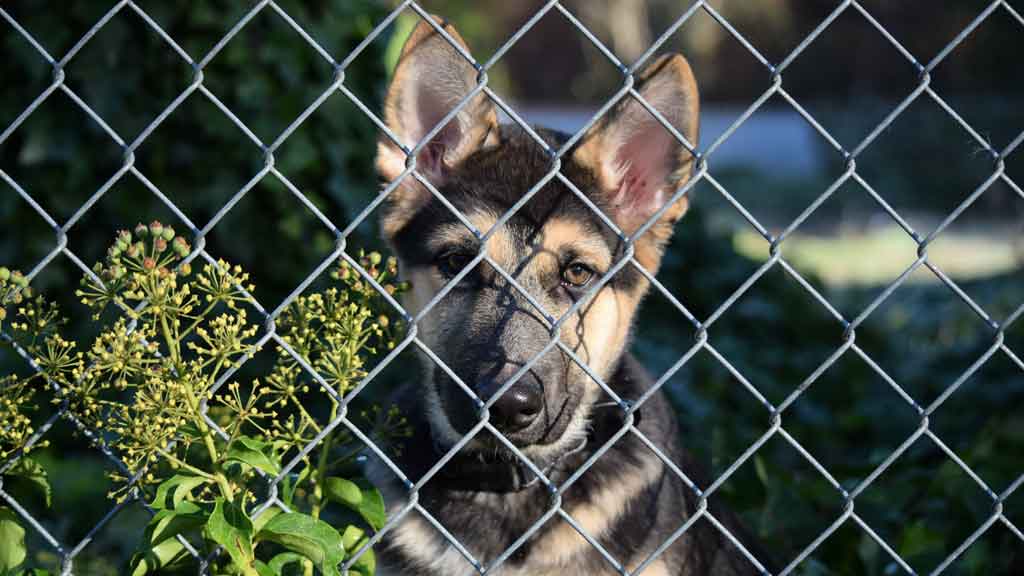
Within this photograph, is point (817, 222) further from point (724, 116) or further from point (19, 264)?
point (19, 264)

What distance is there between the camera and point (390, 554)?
2.83 metres

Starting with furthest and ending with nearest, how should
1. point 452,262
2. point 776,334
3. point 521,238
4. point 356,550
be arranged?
1. point 776,334
2. point 452,262
3. point 521,238
4. point 356,550

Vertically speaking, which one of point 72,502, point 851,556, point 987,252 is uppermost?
point 987,252

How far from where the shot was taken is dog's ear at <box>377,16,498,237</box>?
2.53 metres

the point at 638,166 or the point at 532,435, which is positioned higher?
the point at 638,166

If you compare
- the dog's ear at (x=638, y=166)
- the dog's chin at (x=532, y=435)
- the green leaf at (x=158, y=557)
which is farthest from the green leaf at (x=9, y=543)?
the dog's ear at (x=638, y=166)

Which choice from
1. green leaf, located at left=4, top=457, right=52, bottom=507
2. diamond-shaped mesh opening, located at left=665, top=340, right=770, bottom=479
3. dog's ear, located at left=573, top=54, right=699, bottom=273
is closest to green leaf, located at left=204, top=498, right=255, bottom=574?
green leaf, located at left=4, top=457, right=52, bottom=507

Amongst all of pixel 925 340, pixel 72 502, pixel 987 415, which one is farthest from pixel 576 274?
pixel 925 340

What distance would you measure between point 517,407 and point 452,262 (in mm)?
722

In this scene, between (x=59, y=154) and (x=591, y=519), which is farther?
(x=59, y=154)

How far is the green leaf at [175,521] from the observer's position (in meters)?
1.98

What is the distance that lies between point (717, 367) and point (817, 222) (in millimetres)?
12030

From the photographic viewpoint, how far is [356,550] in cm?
225

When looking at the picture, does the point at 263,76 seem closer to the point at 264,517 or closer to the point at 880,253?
the point at 264,517
